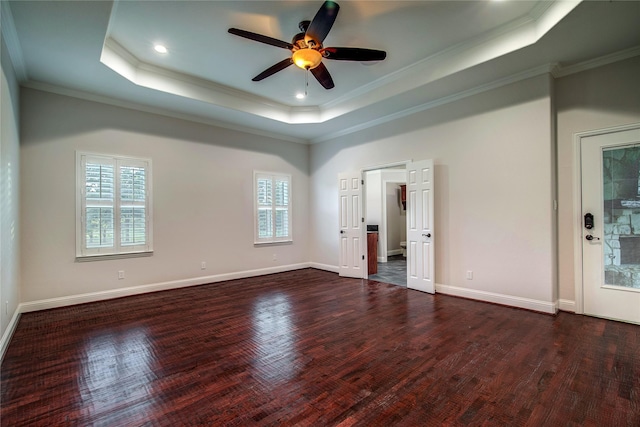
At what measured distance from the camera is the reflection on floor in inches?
224

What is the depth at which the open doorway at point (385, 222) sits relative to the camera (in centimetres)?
648

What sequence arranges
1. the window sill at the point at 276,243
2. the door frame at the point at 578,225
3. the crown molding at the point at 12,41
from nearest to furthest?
the crown molding at the point at 12,41 → the door frame at the point at 578,225 → the window sill at the point at 276,243

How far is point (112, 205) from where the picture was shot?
4.53m

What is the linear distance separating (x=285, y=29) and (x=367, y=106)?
2.02m

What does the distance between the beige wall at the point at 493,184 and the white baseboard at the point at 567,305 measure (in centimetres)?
21

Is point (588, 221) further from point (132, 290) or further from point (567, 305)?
point (132, 290)

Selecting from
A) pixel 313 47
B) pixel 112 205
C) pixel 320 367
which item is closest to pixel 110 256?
pixel 112 205

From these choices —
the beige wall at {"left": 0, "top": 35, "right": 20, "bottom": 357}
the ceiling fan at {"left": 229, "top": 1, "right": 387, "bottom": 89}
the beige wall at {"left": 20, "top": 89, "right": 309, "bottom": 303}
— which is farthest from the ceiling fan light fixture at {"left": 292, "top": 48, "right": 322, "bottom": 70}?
the beige wall at {"left": 20, "top": 89, "right": 309, "bottom": 303}

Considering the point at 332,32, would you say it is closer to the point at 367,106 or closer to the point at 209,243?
the point at 367,106

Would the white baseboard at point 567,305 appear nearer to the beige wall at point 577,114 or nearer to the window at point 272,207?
the beige wall at point 577,114

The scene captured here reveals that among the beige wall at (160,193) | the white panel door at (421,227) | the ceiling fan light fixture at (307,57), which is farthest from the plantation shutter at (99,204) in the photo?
the white panel door at (421,227)

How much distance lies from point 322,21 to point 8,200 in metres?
3.77

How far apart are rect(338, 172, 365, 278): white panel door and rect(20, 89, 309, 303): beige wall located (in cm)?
124

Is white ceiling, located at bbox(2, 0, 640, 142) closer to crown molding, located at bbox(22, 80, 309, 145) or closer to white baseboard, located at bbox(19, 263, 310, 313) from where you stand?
crown molding, located at bbox(22, 80, 309, 145)
